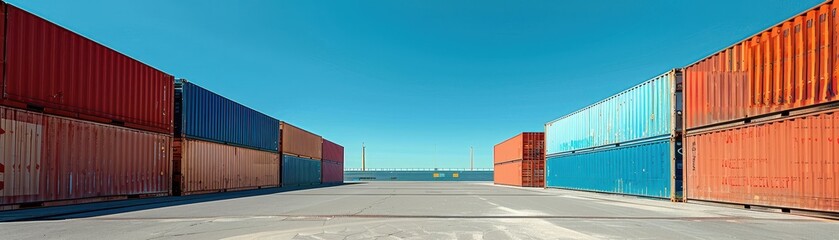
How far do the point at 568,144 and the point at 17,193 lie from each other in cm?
2964

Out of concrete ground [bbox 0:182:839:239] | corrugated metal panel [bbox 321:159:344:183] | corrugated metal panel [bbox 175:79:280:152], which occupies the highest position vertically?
corrugated metal panel [bbox 175:79:280:152]

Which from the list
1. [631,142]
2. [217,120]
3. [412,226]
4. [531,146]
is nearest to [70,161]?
[217,120]

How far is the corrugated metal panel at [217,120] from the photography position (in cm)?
2447

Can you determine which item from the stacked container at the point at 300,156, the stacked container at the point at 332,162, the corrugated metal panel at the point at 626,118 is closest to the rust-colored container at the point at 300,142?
the stacked container at the point at 300,156

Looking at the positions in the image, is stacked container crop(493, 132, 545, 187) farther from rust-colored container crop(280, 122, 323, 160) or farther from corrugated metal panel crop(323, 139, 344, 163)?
corrugated metal panel crop(323, 139, 344, 163)

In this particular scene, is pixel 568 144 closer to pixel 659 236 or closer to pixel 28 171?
pixel 659 236

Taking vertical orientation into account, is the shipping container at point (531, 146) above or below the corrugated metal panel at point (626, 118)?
below

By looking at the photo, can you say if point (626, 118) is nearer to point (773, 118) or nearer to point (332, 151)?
point (773, 118)

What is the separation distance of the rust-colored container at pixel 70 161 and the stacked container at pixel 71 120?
29 mm

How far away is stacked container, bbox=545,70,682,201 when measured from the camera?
65.1ft

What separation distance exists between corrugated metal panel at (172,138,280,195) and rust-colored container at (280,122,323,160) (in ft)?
14.3

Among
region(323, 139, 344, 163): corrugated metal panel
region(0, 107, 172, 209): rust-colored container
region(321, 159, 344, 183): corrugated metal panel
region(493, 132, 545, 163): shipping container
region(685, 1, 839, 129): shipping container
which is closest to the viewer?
region(685, 1, 839, 129): shipping container

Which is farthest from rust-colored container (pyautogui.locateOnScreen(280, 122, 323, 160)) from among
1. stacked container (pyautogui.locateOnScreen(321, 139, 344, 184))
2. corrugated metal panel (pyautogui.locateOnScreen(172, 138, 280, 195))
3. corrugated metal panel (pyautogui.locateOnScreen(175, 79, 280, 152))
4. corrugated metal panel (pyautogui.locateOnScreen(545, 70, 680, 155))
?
corrugated metal panel (pyautogui.locateOnScreen(545, 70, 680, 155))

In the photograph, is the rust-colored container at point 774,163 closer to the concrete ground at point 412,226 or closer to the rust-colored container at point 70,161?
the concrete ground at point 412,226
